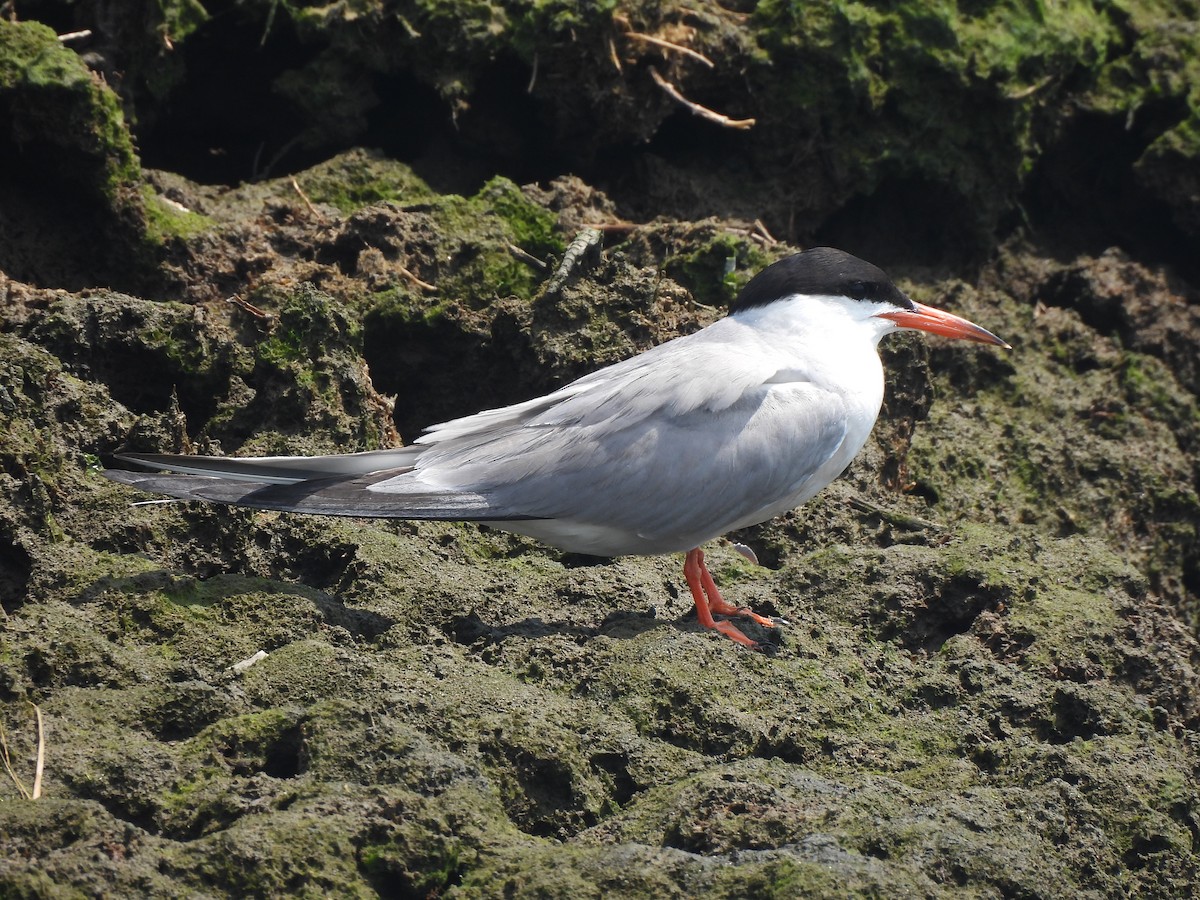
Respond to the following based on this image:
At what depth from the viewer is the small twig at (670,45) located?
6.60m

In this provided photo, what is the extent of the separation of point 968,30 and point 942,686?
12.9ft

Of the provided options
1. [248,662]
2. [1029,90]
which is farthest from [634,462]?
[1029,90]

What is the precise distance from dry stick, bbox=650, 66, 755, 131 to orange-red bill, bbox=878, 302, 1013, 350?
65.2 inches

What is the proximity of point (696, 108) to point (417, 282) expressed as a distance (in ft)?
5.73

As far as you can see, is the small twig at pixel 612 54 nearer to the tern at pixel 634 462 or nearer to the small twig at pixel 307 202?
the small twig at pixel 307 202

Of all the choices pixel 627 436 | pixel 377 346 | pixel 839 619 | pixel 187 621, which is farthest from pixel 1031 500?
pixel 187 621

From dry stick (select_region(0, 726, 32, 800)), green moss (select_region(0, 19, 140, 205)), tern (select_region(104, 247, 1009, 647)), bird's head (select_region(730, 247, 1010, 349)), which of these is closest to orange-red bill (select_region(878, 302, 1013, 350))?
bird's head (select_region(730, 247, 1010, 349))

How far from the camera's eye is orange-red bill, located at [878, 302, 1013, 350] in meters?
5.47

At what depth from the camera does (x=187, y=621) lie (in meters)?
4.02

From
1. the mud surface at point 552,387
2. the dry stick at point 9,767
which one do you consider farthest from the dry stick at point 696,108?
the dry stick at point 9,767

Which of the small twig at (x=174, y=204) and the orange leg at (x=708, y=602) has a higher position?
the small twig at (x=174, y=204)

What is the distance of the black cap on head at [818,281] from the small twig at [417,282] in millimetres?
1261

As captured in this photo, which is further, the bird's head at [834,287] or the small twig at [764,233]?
the small twig at [764,233]

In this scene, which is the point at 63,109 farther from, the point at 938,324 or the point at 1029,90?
the point at 1029,90
